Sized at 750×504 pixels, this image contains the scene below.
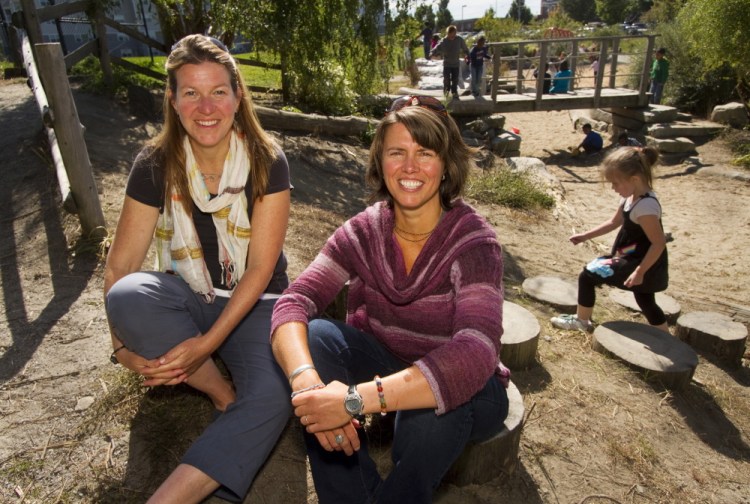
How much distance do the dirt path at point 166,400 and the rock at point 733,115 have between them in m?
8.42

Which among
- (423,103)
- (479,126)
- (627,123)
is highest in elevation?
(423,103)

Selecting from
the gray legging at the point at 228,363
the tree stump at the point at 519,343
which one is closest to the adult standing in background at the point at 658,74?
the tree stump at the point at 519,343

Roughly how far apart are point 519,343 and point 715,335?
1.74 metres

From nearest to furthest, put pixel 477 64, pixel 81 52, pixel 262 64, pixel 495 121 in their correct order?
pixel 81 52, pixel 262 64, pixel 495 121, pixel 477 64

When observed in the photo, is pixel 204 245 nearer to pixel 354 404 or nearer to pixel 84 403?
pixel 84 403

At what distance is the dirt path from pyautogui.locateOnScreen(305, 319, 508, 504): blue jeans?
0.45 m

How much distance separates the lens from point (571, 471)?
2291 millimetres

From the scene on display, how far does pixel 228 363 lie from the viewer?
211 centimetres

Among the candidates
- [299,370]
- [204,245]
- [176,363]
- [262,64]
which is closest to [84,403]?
[176,363]

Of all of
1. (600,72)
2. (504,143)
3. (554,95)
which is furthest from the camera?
(554,95)

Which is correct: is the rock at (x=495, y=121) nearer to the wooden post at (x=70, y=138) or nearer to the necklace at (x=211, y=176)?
the wooden post at (x=70, y=138)

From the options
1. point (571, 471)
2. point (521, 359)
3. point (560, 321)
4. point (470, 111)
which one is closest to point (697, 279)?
point (560, 321)

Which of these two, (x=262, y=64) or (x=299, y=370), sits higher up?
(x=262, y=64)

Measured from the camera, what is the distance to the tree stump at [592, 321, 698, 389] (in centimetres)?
305
